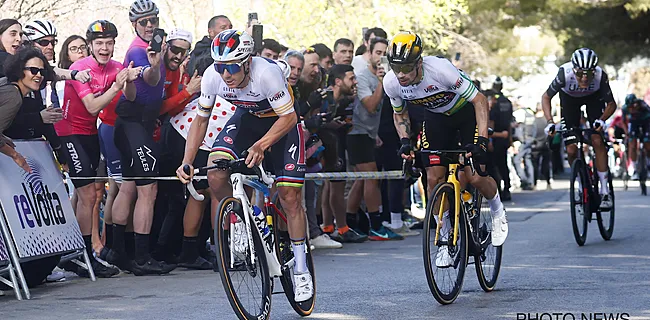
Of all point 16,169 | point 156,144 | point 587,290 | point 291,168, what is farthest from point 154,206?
point 587,290

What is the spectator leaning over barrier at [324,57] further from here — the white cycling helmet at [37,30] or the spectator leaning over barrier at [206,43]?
the white cycling helmet at [37,30]

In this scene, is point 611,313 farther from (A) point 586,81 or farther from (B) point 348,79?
(B) point 348,79

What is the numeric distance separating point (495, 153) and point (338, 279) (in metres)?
12.2

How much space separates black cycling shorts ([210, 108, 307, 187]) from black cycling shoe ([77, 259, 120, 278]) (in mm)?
2584

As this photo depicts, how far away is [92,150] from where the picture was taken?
10.9 m

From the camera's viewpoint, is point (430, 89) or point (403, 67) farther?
point (430, 89)

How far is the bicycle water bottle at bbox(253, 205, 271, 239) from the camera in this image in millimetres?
7805

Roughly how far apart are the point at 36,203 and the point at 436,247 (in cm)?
343

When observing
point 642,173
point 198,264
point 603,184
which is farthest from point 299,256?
point 642,173

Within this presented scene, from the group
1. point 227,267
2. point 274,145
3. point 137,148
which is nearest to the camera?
point 227,267

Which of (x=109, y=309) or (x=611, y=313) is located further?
(x=109, y=309)

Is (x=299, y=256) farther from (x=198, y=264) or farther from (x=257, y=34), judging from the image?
(x=257, y=34)

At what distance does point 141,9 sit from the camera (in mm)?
11352

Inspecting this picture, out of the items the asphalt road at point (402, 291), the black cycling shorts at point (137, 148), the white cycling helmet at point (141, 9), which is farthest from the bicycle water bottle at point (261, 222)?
the white cycling helmet at point (141, 9)
